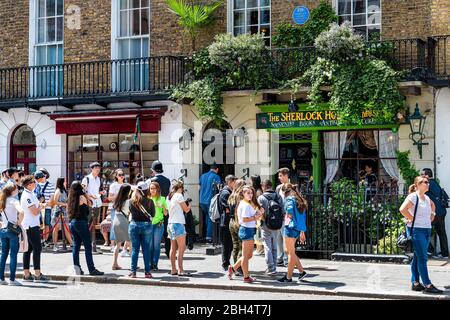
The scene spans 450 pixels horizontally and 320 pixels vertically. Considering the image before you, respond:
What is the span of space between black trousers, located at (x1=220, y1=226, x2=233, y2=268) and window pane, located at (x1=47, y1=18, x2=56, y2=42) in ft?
37.2

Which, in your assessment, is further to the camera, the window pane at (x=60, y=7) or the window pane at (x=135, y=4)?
the window pane at (x=60, y=7)

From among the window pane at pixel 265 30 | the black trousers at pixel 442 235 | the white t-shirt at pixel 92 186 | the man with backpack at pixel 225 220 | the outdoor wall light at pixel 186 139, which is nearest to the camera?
the man with backpack at pixel 225 220

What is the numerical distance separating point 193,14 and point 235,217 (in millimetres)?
8399

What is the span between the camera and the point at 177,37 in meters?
20.2

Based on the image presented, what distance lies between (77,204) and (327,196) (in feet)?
18.6

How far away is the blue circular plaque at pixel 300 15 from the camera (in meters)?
18.7

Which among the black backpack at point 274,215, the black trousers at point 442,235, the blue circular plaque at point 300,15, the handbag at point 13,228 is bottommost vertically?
the black trousers at point 442,235

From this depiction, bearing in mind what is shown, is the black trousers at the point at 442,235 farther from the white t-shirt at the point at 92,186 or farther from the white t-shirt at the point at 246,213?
the white t-shirt at the point at 92,186

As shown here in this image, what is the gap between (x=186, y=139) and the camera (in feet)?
64.6

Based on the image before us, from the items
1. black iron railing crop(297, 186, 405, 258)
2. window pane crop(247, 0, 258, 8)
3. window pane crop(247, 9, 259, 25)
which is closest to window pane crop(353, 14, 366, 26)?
window pane crop(247, 9, 259, 25)

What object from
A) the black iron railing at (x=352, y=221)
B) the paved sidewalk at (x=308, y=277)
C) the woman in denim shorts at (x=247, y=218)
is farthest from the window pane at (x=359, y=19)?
the woman in denim shorts at (x=247, y=218)

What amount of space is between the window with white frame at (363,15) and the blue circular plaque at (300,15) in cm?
85

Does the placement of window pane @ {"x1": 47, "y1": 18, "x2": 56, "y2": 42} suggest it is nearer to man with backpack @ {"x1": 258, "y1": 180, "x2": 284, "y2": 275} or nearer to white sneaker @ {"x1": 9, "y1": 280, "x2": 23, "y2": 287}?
white sneaker @ {"x1": 9, "y1": 280, "x2": 23, "y2": 287}
